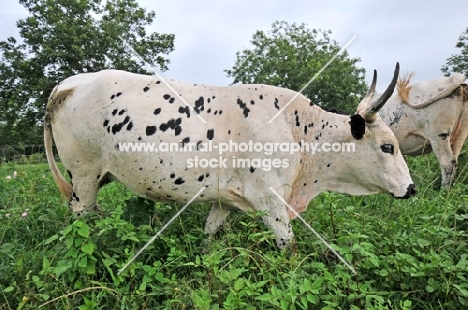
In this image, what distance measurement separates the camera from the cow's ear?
3.69 metres

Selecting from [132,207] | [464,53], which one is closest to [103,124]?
[132,207]

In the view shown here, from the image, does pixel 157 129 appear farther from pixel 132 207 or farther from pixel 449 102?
pixel 449 102

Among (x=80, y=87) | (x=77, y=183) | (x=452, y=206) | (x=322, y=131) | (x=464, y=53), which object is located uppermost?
(x=464, y=53)

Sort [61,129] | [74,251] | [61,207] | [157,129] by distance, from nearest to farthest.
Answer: [74,251]
[157,129]
[61,129]
[61,207]

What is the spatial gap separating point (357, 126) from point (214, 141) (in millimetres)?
1432

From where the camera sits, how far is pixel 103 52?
2112 centimetres

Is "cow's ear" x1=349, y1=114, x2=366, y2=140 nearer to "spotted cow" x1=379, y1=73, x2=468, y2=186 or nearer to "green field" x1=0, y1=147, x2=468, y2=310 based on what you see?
"green field" x1=0, y1=147, x2=468, y2=310

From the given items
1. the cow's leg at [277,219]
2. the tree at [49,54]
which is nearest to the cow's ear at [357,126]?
the cow's leg at [277,219]

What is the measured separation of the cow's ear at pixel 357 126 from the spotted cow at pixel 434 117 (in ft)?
9.84

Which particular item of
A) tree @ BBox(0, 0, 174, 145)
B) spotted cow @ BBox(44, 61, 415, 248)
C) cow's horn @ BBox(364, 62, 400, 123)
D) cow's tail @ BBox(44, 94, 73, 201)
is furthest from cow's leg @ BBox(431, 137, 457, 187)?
tree @ BBox(0, 0, 174, 145)

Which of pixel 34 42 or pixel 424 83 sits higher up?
pixel 34 42

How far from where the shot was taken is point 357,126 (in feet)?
12.2

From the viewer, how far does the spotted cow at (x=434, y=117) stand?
6227 mm

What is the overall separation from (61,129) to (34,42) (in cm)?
2003
